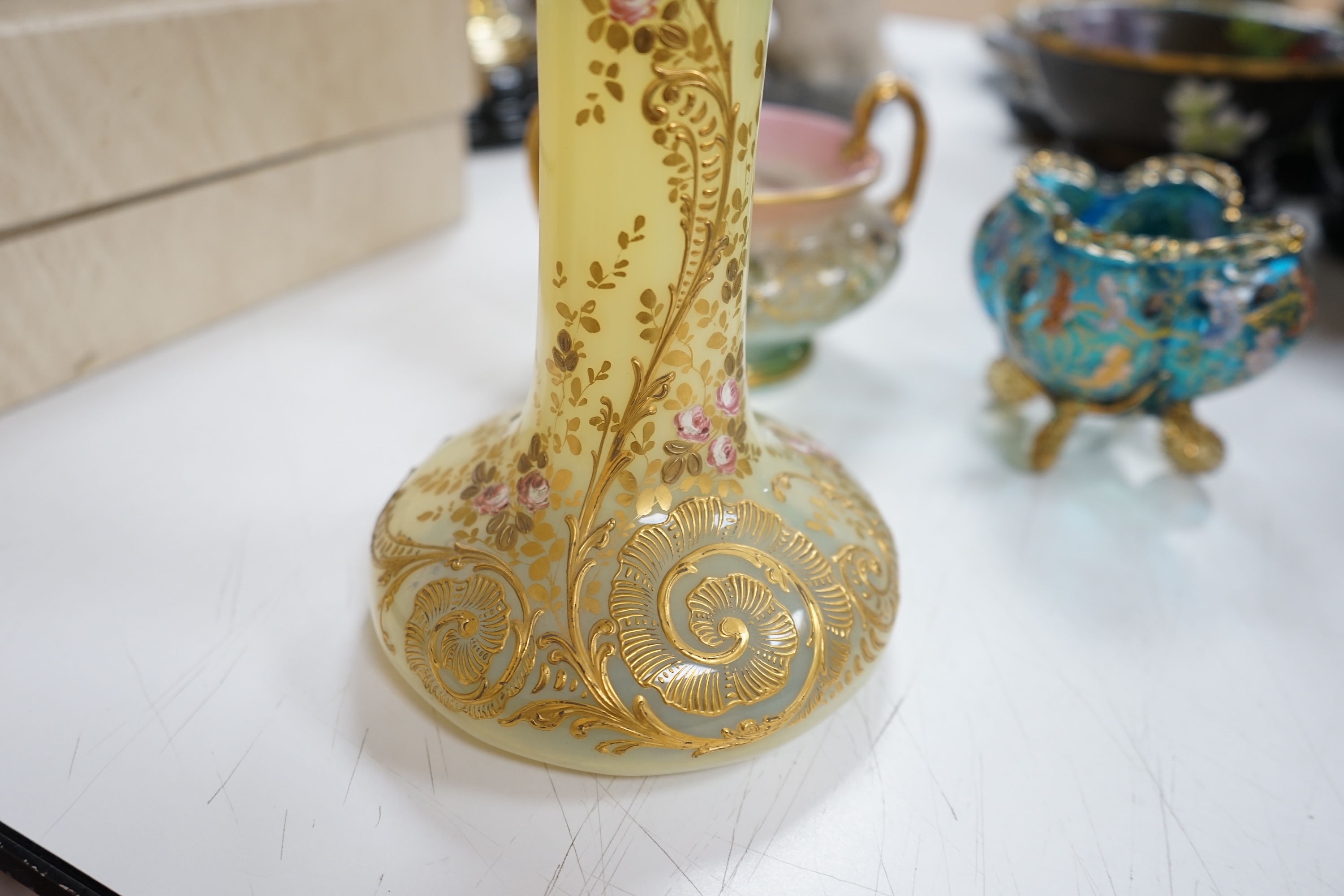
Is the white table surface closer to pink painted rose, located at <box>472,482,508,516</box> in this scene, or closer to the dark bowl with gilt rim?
pink painted rose, located at <box>472,482,508,516</box>

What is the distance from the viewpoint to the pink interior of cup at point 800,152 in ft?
1.93

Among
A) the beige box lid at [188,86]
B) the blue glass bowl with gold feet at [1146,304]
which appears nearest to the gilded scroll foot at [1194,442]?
the blue glass bowl with gold feet at [1146,304]

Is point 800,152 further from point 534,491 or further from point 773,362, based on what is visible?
point 534,491

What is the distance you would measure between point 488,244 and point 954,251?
14.4 inches

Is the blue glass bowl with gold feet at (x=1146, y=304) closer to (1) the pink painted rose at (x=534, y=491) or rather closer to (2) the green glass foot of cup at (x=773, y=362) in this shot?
(2) the green glass foot of cup at (x=773, y=362)

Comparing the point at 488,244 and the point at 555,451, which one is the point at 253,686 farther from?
the point at 488,244

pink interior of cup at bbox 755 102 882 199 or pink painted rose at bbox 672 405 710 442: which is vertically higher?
pink painted rose at bbox 672 405 710 442

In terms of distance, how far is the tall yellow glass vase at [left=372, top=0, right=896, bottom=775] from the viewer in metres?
0.29

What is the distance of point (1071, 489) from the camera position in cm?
52

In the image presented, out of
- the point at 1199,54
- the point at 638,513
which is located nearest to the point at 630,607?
the point at 638,513

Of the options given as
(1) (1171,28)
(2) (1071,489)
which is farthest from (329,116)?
(1) (1171,28)

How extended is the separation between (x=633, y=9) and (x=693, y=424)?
13cm

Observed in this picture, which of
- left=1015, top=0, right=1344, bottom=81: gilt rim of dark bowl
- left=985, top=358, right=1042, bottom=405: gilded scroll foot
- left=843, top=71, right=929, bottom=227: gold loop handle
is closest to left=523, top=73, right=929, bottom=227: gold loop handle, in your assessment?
left=843, top=71, right=929, bottom=227: gold loop handle

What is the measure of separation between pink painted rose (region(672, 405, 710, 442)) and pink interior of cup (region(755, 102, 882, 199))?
28 cm
